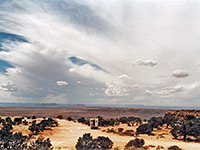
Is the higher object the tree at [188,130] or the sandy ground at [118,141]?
the tree at [188,130]

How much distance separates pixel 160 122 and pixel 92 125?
812 inches

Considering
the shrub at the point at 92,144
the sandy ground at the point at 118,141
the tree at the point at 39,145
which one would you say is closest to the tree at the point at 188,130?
the sandy ground at the point at 118,141

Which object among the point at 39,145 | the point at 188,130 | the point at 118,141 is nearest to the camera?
the point at 39,145

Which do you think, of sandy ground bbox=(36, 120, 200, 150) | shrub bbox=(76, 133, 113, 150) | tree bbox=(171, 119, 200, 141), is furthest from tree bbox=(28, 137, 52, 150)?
tree bbox=(171, 119, 200, 141)

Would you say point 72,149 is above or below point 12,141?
below

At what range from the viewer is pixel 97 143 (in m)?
19.5

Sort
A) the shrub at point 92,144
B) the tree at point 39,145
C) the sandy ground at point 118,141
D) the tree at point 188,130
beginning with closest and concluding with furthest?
1. the tree at point 39,145
2. the shrub at point 92,144
3. the sandy ground at point 118,141
4. the tree at point 188,130

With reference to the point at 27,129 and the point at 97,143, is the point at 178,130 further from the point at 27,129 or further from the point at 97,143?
the point at 27,129

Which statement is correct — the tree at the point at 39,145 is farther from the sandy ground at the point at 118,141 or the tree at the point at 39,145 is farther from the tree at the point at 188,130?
the tree at the point at 188,130

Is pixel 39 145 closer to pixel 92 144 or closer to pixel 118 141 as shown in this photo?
pixel 92 144

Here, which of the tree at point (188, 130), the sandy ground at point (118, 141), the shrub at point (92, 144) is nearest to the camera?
the shrub at point (92, 144)

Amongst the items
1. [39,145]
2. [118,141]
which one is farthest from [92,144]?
[118,141]

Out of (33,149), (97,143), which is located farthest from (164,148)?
(33,149)

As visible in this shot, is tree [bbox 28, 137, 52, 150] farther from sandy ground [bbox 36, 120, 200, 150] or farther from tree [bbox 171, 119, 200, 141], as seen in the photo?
tree [bbox 171, 119, 200, 141]
